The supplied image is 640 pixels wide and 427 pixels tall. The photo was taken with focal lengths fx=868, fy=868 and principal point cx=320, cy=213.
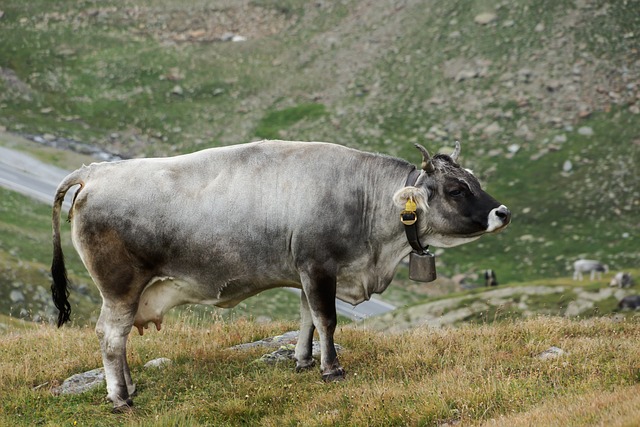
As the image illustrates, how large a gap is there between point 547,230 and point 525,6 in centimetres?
1986

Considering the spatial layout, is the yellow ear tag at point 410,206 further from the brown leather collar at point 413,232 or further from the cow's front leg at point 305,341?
the cow's front leg at point 305,341

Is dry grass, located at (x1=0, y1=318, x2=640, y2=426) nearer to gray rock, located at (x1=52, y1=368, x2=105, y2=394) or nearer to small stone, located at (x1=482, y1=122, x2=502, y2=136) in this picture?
gray rock, located at (x1=52, y1=368, x2=105, y2=394)

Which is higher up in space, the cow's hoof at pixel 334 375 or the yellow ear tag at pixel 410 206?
the yellow ear tag at pixel 410 206

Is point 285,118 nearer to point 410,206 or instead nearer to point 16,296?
point 16,296

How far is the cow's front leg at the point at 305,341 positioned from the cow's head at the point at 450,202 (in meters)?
2.08

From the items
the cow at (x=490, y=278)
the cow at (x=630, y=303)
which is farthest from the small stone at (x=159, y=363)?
the cow at (x=490, y=278)

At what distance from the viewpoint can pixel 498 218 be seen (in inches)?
472

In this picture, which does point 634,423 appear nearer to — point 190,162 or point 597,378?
point 597,378

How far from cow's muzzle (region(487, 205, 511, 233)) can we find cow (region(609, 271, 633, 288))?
781 inches

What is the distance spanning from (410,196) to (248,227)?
2.29 metres

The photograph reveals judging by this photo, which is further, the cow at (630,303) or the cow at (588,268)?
the cow at (588,268)

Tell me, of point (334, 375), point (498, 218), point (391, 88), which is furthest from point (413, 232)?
point (391, 88)

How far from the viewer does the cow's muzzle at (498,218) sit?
11975mm

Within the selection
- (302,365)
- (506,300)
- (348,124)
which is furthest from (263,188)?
(348,124)
